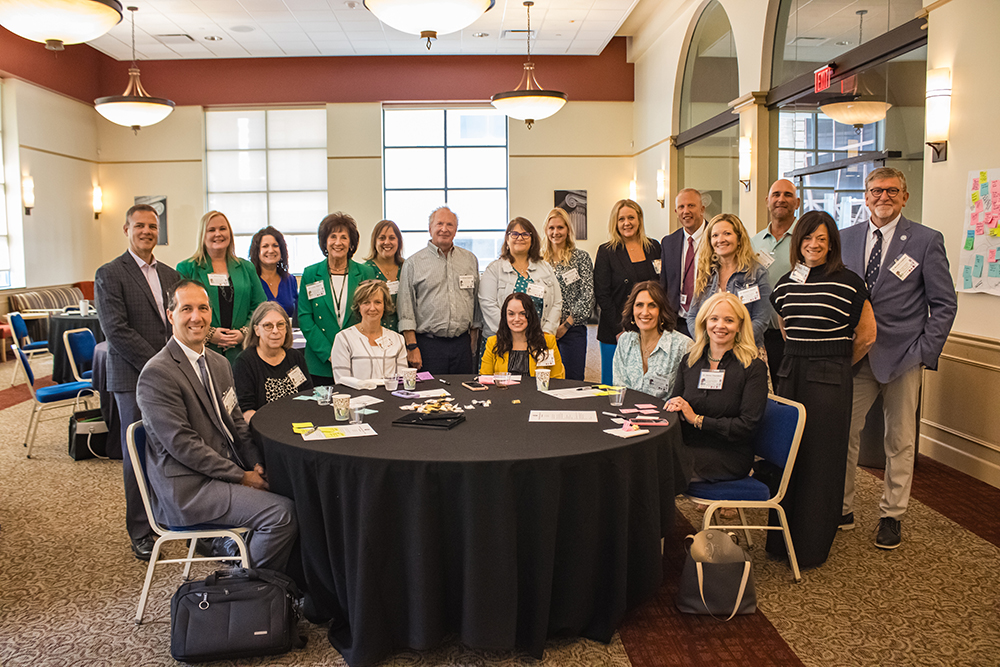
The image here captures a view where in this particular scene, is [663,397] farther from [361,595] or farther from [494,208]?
[494,208]

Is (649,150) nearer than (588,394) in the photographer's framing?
No

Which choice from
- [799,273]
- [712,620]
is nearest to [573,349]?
[799,273]

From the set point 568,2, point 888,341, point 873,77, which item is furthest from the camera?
point 568,2

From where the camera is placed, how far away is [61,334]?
6.39 m

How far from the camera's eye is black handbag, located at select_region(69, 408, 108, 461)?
509 cm

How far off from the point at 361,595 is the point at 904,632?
1999mm

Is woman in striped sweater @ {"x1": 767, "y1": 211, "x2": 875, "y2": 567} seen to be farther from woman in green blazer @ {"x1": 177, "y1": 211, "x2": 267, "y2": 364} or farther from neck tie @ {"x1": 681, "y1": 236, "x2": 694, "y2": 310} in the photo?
woman in green blazer @ {"x1": 177, "y1": 211, "x2": 267, "y2": 364}

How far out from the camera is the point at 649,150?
1146 centimetres

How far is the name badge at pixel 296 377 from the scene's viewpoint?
3.62 meters

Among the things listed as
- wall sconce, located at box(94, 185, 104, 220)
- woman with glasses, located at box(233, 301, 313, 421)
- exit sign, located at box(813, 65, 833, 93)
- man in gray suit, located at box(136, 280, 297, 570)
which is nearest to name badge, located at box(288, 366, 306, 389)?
woman with glasses, located at box(233, 301, 313, 421)

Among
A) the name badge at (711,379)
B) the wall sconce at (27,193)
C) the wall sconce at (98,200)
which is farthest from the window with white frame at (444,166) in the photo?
the name badge at (711,379)

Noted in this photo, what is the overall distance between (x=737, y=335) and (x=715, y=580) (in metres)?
1.08

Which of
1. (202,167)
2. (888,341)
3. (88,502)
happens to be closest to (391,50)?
(202,167)

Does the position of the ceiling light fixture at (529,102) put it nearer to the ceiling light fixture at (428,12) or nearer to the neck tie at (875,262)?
the ceiling light fixture at (428,12)
